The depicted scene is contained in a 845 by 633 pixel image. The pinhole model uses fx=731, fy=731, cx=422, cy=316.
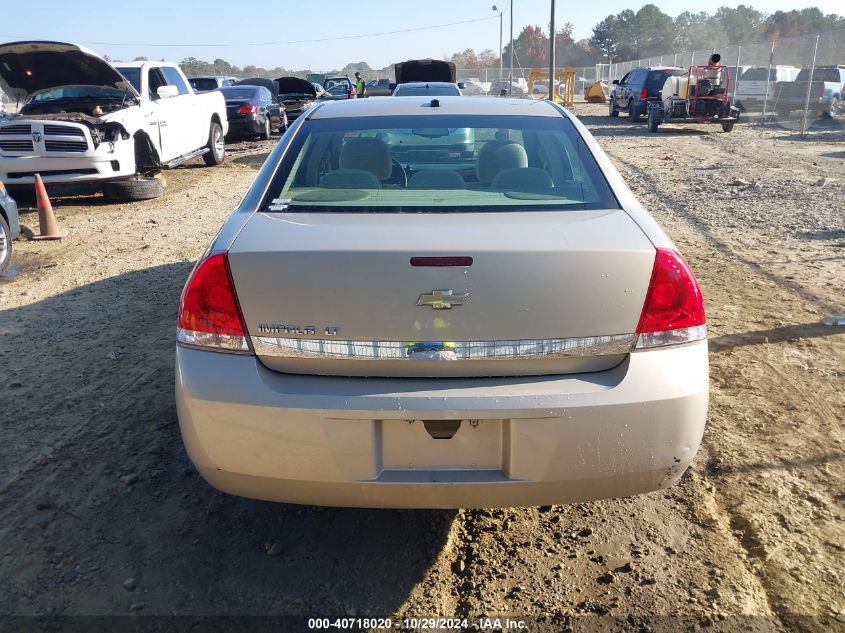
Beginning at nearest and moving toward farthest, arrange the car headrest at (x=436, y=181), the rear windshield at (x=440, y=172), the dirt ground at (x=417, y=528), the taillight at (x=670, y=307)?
the taillight at (x=670, y=307)
the dirt ground at (x=417, y=528)
the rear windshield at (x=440, y=172)
the car headrest at (x=436, y=181)

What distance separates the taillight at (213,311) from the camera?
250cm

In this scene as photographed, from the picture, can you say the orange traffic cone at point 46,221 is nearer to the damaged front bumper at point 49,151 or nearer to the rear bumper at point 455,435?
the damaged front bumper at point 49,151

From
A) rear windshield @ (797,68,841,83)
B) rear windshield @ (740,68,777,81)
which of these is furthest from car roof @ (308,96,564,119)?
rear windshield @ (740,68,777,81)

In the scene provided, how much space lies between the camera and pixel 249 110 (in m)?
18.8

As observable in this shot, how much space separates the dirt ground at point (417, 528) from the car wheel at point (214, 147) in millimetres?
9906

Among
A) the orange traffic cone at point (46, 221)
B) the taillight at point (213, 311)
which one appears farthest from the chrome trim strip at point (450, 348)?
the orange traffic cone at point (46, 221)

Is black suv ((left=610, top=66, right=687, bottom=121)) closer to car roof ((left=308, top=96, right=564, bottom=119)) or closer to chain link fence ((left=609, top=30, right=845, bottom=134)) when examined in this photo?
chain link fence ((left=609, top=30, right=845, bottom=134))

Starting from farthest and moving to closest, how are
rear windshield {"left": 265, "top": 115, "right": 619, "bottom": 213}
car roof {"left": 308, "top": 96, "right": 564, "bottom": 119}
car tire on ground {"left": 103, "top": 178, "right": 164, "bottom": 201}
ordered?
car tire on ground {"left": 103, "top": 178, "right": 164, "bottom": 201}
car roof {"left": 308, "top": 96, "right": 564, "bottom": 119}
rear windshield {"left": 265, "top": 115, "right": 619, "bottom": 213}

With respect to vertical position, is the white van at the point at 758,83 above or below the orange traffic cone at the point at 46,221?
above

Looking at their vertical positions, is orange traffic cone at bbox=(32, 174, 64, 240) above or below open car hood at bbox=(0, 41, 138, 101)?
below

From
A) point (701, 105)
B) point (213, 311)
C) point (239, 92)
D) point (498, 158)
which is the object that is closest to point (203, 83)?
point (239, 92)

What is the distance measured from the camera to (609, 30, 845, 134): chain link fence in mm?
22047

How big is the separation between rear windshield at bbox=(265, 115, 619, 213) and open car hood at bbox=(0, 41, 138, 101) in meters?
8.30

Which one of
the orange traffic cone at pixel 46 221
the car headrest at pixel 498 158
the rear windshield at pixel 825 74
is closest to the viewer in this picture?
the car headrest at pixel 498 158
